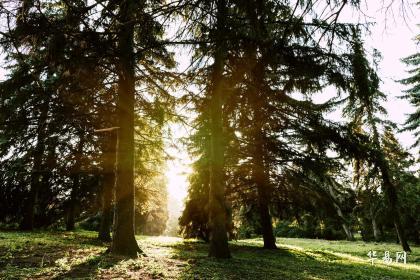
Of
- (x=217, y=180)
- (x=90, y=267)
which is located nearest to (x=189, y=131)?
(x=217, y=180)

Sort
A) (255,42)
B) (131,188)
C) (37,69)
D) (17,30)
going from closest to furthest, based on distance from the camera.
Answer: (17,30)
(255,42)
(37,69)
(131,188)

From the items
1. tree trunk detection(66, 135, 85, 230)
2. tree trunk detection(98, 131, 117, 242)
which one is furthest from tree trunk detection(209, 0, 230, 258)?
tree trunk detection(66, 135, 85, 230)

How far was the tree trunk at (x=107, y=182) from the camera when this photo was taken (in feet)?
44.8

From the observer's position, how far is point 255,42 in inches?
213

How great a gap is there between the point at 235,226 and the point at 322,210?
4727mm

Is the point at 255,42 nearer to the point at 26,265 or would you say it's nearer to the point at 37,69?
the point at 37,69

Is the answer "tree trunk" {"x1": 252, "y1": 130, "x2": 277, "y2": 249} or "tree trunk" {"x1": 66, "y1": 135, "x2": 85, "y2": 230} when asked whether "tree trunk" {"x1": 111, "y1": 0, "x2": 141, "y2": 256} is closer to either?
"tree trunk" {"x1": 66, "y1": 135, "x2": 85, "y2": 230}

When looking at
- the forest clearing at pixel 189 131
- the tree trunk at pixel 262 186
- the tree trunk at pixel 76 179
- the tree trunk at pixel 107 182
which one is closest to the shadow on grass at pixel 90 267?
the forest clearing at pixel 189 131

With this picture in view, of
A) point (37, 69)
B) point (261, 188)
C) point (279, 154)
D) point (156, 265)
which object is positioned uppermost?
point (37, 69)

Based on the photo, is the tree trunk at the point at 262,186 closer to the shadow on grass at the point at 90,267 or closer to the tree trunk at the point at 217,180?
the tree trunk at the point at 217,180

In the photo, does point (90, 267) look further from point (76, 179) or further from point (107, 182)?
point (76, 179)

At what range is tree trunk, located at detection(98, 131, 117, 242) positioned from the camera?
13.6m

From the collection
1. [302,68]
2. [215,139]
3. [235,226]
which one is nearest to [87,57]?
[302,68]

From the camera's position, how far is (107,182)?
14.3 metres
